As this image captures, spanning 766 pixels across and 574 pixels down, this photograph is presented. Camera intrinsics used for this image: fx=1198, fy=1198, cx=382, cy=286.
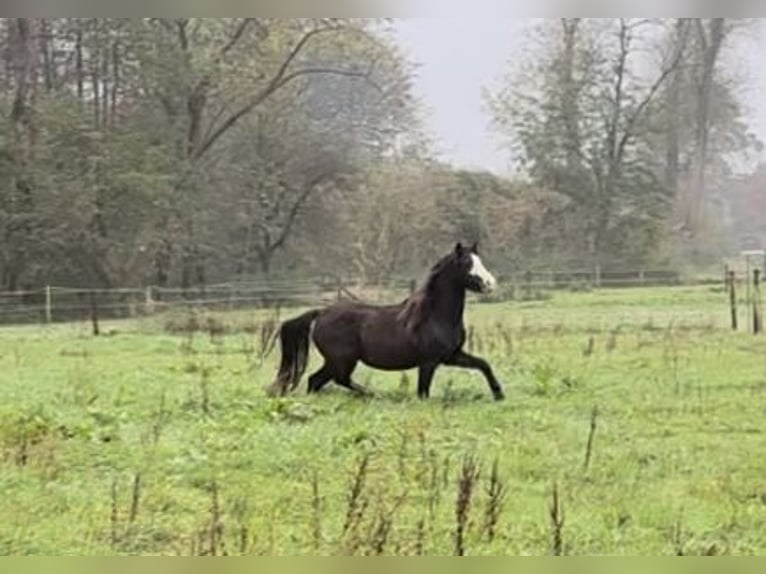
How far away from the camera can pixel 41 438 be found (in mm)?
2338

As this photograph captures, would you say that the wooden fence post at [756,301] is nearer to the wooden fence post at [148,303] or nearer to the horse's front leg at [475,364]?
the horse's front leg at [475,364]

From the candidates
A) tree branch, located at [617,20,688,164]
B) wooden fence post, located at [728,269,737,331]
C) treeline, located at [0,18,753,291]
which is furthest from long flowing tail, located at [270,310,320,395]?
wooden fence post, located at [728,269,737,331]

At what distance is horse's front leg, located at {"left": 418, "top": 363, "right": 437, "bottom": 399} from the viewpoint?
2404 millimetres

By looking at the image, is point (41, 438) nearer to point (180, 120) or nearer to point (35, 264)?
point (35, 264)

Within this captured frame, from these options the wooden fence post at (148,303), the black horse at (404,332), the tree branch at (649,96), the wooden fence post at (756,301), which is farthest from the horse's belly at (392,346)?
the wooden fence post at (756,301)

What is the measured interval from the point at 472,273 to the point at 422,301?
0.11 meters

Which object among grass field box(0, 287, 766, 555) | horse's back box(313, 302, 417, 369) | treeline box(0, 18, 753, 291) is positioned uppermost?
treeline box(0, 18, 753, 291)

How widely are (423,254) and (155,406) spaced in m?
0.61

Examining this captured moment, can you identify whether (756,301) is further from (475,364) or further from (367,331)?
(367,331)

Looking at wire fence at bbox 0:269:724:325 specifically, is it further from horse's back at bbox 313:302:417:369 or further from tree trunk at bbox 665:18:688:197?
tree trunk at bbox 665:18:688:197

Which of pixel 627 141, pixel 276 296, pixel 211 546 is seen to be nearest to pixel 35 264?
pixel 276 296

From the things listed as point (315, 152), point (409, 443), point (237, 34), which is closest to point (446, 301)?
point (409, 443)

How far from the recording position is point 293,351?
2.41 m

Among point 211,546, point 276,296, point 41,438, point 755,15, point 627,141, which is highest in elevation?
point 755,15
